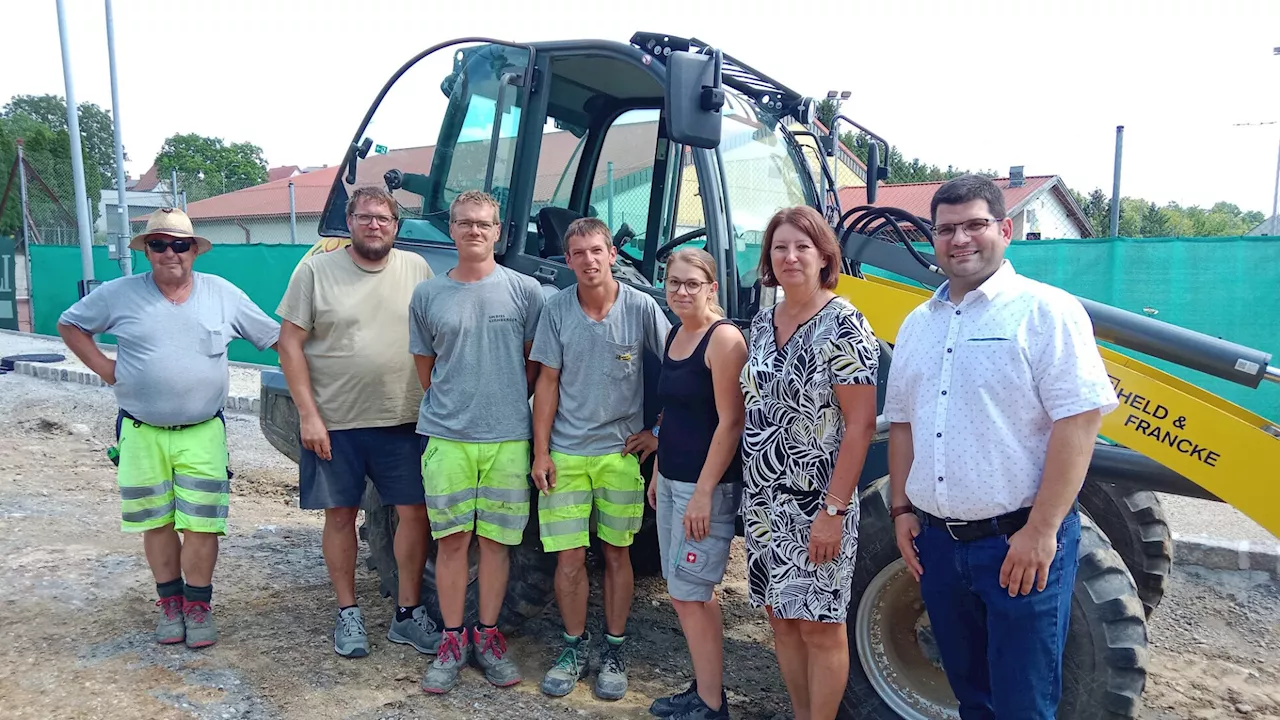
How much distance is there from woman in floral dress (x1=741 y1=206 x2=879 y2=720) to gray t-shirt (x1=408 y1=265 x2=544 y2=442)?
1.05 metres

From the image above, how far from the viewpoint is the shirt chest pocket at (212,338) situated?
384 cm

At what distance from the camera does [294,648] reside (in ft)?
12.8

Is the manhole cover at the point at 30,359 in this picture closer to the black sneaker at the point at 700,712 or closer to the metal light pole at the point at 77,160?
the metal light pole at the point at 77,160

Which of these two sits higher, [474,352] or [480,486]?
[474,352]

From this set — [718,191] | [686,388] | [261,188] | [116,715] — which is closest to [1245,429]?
[686,388]

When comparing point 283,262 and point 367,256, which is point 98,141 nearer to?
point 283,262

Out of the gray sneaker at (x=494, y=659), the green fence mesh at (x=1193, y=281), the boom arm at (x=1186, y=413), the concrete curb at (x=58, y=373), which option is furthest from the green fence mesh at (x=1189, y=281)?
the concrete curb at (x=58, y=373)

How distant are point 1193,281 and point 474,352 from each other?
6.09 m

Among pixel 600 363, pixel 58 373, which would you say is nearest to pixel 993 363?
pixel 600 363

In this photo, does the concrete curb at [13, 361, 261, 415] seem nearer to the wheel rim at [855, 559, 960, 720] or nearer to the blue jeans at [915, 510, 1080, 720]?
the wheel rim at [855, 559, 960, 720]

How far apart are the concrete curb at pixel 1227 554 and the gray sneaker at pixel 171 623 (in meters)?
5.35

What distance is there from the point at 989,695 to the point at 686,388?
1.29 metres

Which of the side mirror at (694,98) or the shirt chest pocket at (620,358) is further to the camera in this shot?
the shirt chest pocket at (620,358)

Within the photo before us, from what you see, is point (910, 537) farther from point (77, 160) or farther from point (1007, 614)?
point (77, 160)
